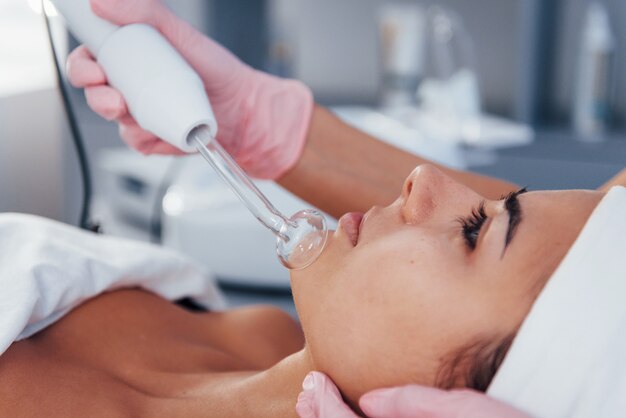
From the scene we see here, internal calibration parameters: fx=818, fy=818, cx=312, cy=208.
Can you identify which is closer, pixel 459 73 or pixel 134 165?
pixel 134 165

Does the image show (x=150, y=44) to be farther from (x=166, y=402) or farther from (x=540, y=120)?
(x=540, y=120)

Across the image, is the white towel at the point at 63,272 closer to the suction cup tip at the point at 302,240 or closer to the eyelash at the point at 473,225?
the suction cup tip at the point at 302,240

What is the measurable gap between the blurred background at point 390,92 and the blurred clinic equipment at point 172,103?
36cm

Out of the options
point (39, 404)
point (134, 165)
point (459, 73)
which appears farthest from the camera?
point (459, 73)

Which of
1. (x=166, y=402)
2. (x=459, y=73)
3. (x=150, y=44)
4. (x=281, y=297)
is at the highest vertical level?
(x=150, y=44)

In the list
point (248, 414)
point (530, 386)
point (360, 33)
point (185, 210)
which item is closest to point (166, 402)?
point (248, 414)

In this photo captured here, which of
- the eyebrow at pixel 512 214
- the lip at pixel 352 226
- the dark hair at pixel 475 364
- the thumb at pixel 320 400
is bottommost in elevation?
the thumb at pixel 320 400

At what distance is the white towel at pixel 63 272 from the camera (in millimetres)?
917

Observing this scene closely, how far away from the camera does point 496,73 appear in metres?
2.26

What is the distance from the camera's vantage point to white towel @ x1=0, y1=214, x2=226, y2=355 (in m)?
0.92

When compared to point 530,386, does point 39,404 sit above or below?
below

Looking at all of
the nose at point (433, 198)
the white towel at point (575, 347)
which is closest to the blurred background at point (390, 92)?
the nose at point (433, 198)

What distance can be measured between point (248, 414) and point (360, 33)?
1.76 meters

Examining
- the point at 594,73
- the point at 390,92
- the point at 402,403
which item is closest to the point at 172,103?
the point at 402,403
